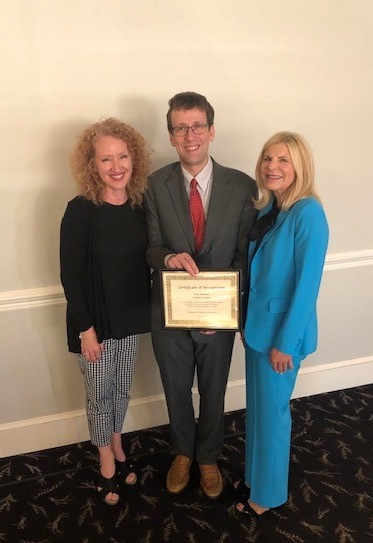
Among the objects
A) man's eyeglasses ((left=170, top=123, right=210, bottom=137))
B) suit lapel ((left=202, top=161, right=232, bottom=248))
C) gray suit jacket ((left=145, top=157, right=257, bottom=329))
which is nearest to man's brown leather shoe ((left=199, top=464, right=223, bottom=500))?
gray suit jacket ((left=145, top=157, right=257, bottom=329))

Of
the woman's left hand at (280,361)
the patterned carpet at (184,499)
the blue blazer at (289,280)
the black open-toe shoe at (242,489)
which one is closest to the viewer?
the blue blazer at (289,280)

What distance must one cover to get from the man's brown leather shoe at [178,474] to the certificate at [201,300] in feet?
2.79


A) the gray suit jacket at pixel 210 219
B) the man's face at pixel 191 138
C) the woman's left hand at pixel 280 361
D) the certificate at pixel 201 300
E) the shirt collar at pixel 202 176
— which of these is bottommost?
the woman's left hand at pixel 280 361

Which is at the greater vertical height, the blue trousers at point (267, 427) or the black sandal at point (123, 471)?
the blue trousers at point (267, 427)

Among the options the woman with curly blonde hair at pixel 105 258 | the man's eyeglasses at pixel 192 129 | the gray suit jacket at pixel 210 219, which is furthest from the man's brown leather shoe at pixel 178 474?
the man's eyeglasses at pixel 192 129

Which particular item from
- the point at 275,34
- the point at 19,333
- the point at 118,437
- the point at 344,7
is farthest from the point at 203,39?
the point at 118,437

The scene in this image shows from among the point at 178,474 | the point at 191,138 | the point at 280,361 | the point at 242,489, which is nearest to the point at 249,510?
the point at 242,489

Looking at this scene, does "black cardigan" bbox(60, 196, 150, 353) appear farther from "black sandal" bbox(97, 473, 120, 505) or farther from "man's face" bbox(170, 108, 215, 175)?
"black sandal" bbox(97, 473, 120, 505)

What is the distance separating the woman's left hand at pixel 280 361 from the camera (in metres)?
1.68

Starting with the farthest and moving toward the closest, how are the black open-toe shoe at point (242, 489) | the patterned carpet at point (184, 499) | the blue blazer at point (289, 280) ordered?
the black open-toe shoe at point (242, 489)
the patterned carpet at point (184, 499)
the blue blazer at point (289, 280)

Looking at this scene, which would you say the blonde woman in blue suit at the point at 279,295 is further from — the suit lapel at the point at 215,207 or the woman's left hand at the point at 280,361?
the suit lapel at the point at 215,207

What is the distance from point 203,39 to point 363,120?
1.07m

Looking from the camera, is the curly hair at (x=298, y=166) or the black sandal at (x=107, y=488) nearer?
the curly hair at (x=298, y=166)

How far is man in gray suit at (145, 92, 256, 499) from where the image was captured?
5.82ft
